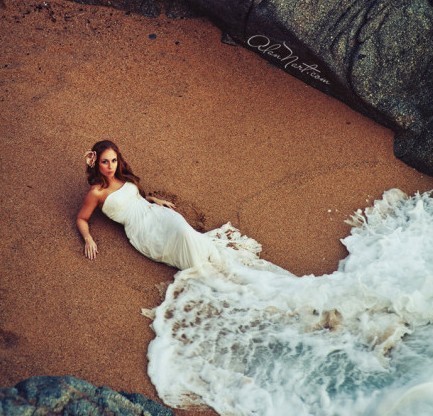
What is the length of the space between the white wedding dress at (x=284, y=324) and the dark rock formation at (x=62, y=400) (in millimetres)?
596

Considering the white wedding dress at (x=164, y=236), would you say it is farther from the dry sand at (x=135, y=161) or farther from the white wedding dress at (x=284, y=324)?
the dry sand at (x=135, y=161)

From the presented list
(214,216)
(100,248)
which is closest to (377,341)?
(214,216)

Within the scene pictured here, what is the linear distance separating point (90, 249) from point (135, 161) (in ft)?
4.35

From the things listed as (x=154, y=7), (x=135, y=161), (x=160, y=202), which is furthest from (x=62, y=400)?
(x=154, y=7)

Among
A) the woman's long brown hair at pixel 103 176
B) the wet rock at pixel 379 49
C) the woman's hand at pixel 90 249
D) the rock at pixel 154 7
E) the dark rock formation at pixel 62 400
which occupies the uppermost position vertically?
the wet rock at pixel 379 49

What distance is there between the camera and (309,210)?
6.36 metres

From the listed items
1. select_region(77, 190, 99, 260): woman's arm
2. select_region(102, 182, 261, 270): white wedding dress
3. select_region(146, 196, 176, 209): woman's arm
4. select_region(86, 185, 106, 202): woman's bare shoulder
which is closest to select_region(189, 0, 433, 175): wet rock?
select_region(102, 182, 261, 270): white wedding dress

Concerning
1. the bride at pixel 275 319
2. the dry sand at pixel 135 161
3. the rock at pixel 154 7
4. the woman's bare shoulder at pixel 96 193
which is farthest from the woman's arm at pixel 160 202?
the rock at pixel 154 7

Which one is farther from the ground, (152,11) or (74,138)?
(152,11)

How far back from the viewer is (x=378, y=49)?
6.89 m

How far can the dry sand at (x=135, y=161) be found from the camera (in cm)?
516

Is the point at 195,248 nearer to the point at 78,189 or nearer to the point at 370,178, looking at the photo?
the point at 78,189

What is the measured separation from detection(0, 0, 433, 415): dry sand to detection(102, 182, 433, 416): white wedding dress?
19cm

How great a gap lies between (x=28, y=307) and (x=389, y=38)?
4893mm
